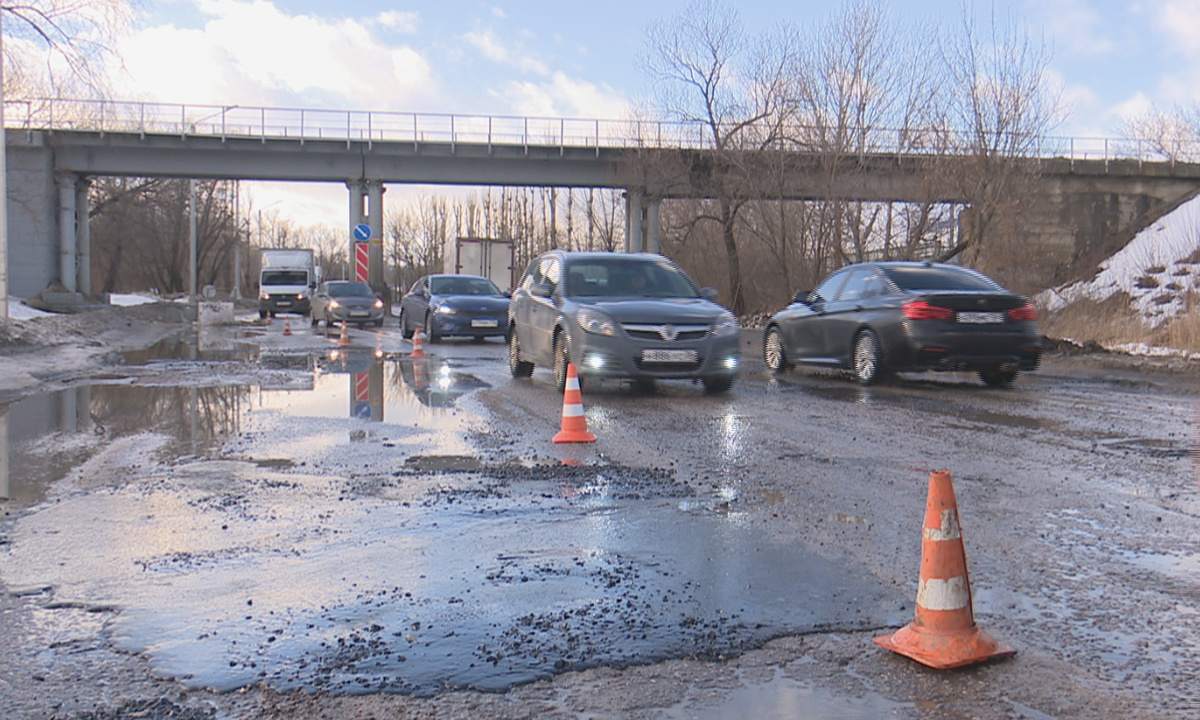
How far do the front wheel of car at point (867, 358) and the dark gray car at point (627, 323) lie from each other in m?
1.97

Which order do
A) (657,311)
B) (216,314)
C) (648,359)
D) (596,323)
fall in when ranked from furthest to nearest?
(216,314), (657,311), (596,323), (648,359)

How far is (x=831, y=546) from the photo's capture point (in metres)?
4.77

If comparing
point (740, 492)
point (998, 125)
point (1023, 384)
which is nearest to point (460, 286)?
point (998, 125)

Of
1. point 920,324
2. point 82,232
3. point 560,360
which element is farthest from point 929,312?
point 82,232

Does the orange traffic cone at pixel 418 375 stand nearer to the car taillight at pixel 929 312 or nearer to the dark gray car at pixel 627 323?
the dark gray car at pixel 627 323

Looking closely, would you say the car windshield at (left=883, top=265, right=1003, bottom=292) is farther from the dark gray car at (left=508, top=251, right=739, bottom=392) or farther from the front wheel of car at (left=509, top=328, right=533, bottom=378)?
the front wheel of car at (left=509, top=328, right=533, bottom=378)

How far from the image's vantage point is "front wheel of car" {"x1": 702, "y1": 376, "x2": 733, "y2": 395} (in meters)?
11.6

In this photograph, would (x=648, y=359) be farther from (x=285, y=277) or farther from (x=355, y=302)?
(x=285, y=277)

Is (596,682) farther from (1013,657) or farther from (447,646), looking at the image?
(1013,657)

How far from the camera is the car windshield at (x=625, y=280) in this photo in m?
12.5

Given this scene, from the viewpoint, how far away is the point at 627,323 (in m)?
11.3

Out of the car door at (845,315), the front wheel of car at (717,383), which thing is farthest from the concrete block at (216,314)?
the front wheel of car at (717,383)

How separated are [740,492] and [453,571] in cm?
224

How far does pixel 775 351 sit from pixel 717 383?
353cm
